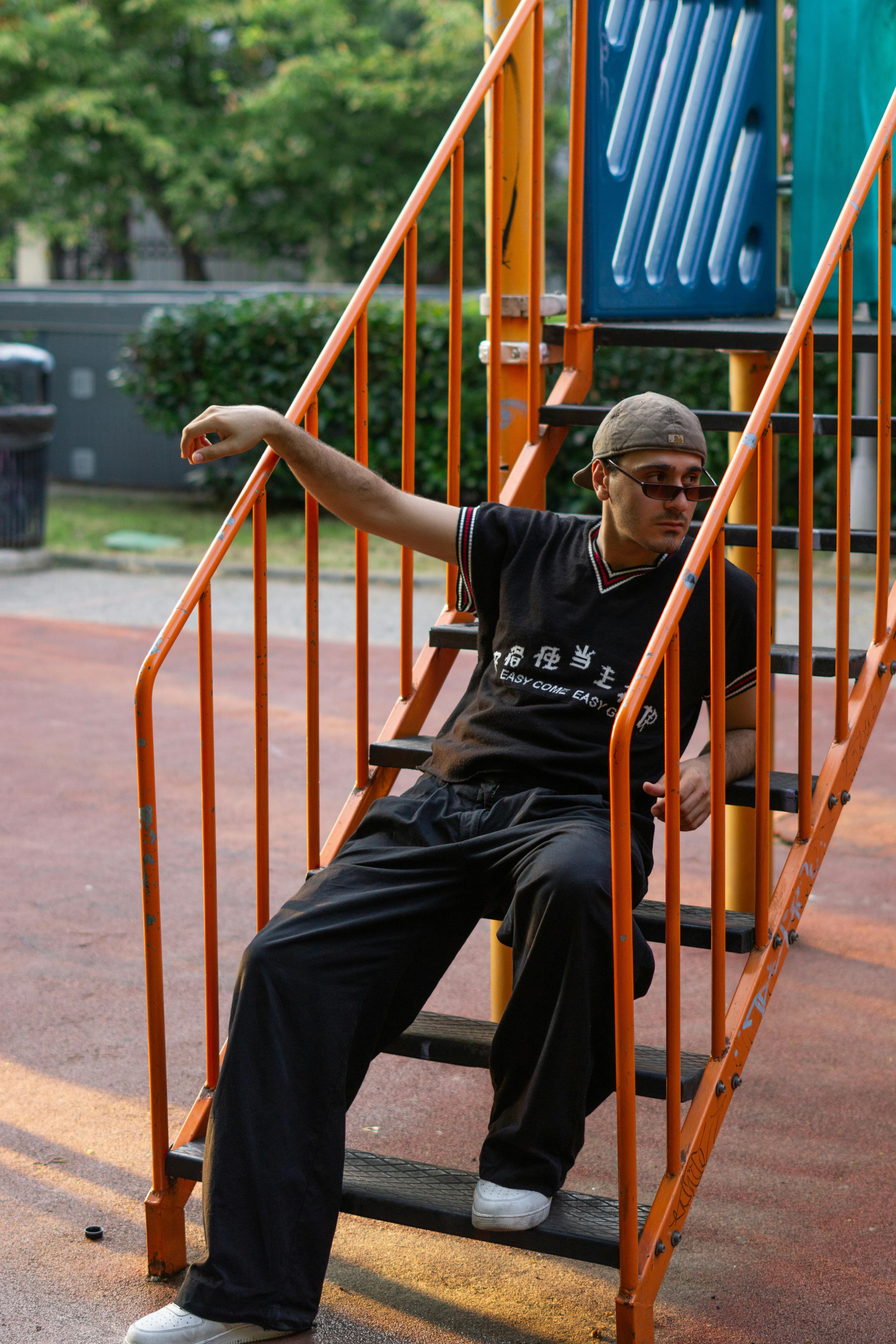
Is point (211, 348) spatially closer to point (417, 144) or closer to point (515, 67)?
point (515, 67)

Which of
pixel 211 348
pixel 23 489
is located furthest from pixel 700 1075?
pixel 211 348

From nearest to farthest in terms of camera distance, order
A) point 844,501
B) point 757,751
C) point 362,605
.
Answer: point 757,751 → point 844,501 → point 362,605

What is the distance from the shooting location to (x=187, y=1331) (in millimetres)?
2594

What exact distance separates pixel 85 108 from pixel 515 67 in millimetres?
19152

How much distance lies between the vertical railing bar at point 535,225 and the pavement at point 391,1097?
169cm

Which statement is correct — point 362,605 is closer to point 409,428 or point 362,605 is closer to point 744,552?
point 409,428

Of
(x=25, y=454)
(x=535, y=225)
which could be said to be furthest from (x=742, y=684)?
(x=25, y=454)

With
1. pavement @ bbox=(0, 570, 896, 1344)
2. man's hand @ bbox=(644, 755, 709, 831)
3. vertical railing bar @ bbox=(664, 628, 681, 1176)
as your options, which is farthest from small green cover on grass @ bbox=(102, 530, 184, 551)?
vertical railing bar @ bbox=(664, 628, 681, 1176)

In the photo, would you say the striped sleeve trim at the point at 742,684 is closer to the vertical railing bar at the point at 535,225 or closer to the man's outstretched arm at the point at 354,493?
the man's outstretched arm at the point at 354,493

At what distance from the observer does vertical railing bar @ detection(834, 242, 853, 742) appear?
3.22 m

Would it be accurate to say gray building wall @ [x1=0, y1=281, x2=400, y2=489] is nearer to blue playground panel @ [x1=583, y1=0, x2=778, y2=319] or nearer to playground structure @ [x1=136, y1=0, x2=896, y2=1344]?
blue playground panel @ [x1=583, y1=0, x2=778, y2=319]

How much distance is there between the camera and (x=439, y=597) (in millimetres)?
10625

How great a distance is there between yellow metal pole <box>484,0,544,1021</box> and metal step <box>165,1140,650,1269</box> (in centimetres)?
106

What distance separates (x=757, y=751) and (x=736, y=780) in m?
0.19
